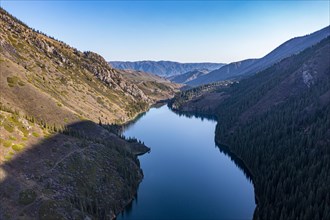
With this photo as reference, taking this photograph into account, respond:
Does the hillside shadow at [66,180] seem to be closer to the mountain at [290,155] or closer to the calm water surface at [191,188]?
the calm water surface at [191,188]

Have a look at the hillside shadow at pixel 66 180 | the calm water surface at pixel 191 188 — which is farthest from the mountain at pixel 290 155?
the hillside shadow at pixel 66 180

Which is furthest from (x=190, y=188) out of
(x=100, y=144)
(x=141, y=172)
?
(x=100, y=144)

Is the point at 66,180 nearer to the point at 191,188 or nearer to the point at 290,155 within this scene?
the point at 191,188

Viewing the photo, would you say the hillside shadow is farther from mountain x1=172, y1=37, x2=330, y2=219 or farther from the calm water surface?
mountain x1=172, y1=37, x2=330, y2=219

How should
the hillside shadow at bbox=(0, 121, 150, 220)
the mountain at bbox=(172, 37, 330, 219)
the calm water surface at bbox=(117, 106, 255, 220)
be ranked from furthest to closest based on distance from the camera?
the calm water surface at bbox=(117, 106, 255, 220)
the mountain at bbox=(172, 37, 330, 219)
the hillside shadow at bbox=(0, 121, 150, 220)

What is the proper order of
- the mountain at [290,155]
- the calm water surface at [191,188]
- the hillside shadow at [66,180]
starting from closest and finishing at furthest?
the hillside shadow at [66,180]
the mountain at [290,155]
the calm water surface at [191,188]

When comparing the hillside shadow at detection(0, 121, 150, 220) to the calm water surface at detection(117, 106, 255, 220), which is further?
the calm water surface at detection(117, 106, 255, 220)

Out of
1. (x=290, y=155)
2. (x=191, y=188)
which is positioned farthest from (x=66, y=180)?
(x=290, y=155)

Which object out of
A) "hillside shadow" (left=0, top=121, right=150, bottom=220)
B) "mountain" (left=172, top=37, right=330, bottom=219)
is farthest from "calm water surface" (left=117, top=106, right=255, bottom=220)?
"hillside shadow" (left=0, top=121, right=150, bottom=220)
